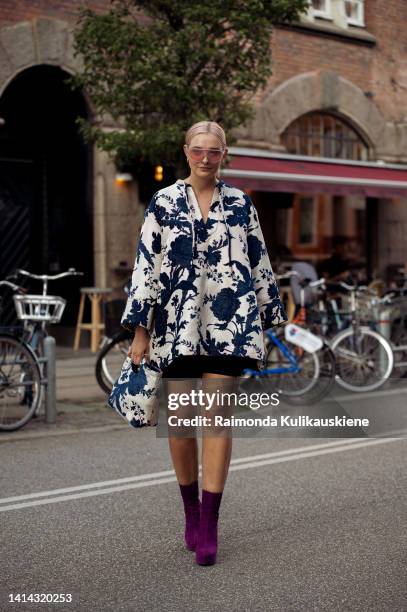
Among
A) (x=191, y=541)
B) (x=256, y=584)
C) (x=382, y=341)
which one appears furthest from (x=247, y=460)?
(x=382, y=341)

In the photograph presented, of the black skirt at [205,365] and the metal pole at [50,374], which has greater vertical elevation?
the black skirt at [205,365]

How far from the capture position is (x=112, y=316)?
10820mm

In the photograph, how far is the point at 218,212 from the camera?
487 centimetres

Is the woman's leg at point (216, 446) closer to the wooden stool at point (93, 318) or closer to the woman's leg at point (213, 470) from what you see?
the woman's leg at point (213, 470)


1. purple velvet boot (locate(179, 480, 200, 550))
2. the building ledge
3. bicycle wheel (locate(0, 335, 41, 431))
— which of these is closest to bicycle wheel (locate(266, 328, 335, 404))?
bicycle wheel (locate(0, 335, 41, 431))

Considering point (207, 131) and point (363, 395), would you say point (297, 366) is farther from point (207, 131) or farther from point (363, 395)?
point (207, 131)

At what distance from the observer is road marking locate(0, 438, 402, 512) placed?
6195mm

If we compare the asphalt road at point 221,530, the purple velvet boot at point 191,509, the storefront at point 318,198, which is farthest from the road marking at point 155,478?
the storefront at point 318,198

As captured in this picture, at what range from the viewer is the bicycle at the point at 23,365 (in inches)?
341

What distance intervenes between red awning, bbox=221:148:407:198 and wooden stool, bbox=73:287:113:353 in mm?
2473

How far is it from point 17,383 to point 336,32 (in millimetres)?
11429

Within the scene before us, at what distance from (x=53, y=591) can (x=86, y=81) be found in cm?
827

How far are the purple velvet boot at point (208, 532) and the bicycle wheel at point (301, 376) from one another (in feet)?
18.0

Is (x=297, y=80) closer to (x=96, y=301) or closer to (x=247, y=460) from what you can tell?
(x=96, y=301)
